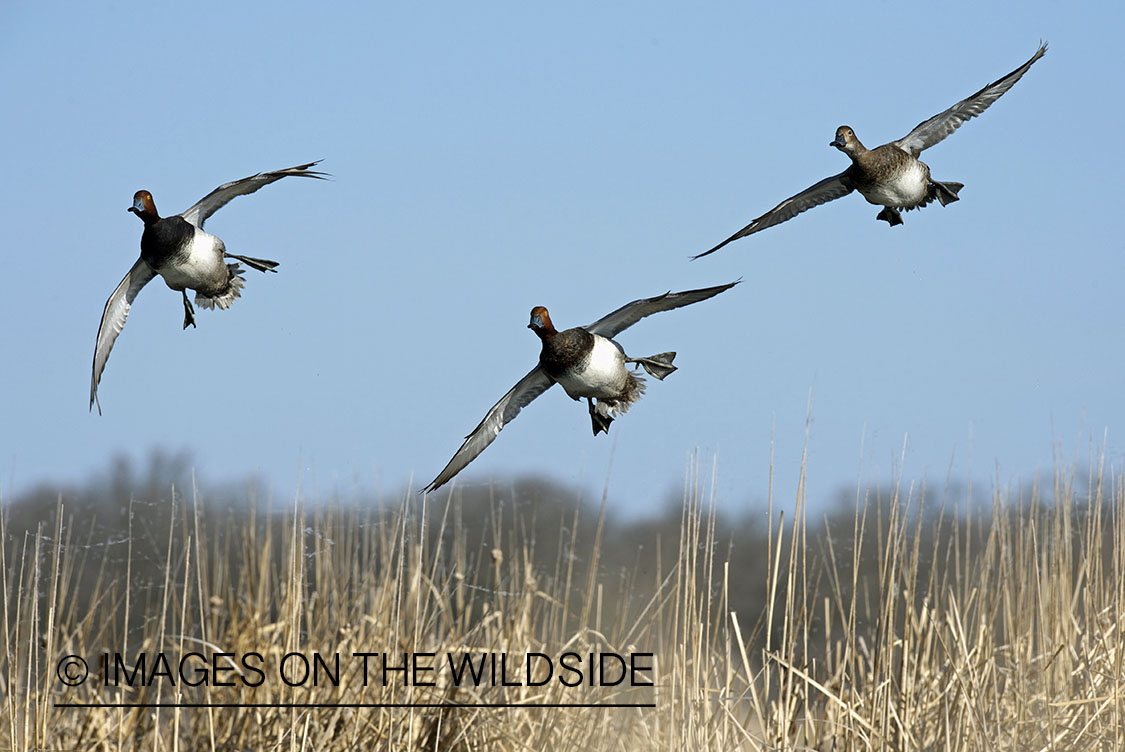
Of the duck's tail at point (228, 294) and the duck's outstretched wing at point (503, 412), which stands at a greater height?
the duck's tail at point (228, 294)

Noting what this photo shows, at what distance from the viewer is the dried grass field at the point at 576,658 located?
3.15 m

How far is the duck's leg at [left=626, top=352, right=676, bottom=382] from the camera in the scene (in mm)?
3374

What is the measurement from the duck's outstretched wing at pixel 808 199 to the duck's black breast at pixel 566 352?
27.9 inches

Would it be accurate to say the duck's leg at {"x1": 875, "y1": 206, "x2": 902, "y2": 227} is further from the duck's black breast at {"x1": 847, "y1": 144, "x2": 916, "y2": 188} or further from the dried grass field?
the dried grass field

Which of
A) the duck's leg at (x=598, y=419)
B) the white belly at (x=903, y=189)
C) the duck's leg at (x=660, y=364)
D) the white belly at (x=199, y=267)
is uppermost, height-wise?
the white belly at (x=903, y=189)

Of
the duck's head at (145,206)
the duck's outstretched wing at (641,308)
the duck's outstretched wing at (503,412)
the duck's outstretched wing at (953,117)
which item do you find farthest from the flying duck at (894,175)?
the duck's head at (145,206)

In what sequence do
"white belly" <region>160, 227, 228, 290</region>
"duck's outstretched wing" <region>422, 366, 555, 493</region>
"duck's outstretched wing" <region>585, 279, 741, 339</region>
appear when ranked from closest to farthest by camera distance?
"duck's outstretched wing" <region>585, 279, 741, 339</region> < "duck's outstretched wing" <region>422, 366, 555, 493</region> < "white belly" <region>160, 227, 228, 290</region>

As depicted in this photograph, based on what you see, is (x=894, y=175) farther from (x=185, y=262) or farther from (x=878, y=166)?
(x=185, y=262)

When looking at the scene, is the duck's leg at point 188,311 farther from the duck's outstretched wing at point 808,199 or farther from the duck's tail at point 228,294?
the duck's outstretched wing at point 808,199

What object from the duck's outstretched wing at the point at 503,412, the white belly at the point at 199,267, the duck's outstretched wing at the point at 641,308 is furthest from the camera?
the white belly at the point at 199,267

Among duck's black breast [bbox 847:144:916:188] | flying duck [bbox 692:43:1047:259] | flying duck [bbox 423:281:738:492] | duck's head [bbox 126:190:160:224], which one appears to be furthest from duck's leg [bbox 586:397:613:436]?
duck's head [bbox 126:190:160:224]

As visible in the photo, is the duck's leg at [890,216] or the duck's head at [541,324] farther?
the duck's leg at [890,216]

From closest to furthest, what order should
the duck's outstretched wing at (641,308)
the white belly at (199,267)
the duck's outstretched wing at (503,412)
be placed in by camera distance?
the duck's outstretched wing at (641,308)
the duck's outstretched wing at (503,412)
the white belly at (199,267)

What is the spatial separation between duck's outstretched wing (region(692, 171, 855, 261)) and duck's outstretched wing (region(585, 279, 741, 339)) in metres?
0.46
